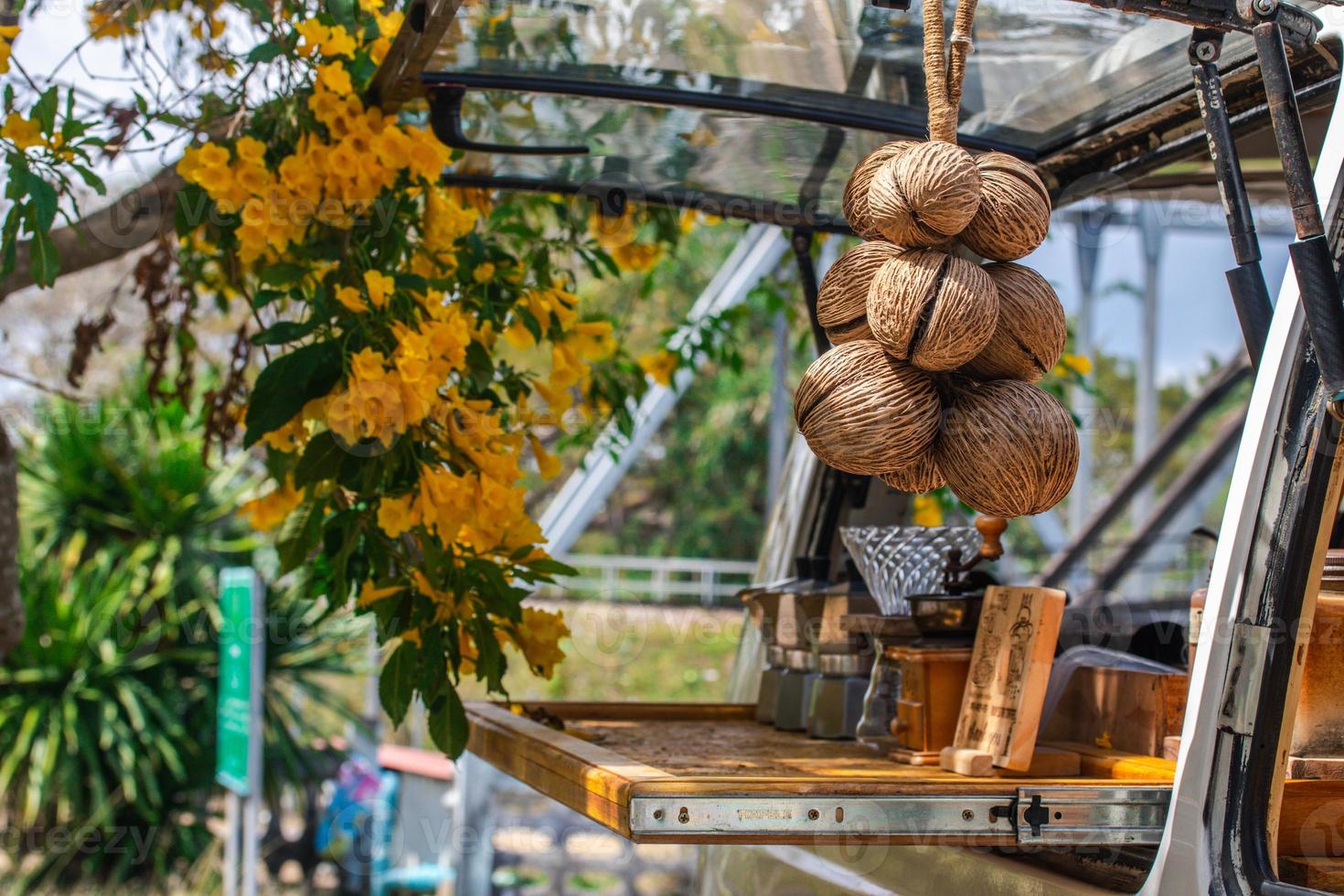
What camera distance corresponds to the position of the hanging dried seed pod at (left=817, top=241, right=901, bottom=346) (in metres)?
1.20

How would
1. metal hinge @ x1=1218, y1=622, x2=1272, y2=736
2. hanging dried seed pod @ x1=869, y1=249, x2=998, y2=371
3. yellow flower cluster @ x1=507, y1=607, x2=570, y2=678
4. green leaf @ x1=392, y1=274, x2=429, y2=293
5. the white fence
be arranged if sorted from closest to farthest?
hanging dried seed pod @ x1=869, y1=249, x2=998, y2=371 < metal hinge @ x1=1218, y1=622, x2=1272, y2=736 < green leaf @ x1=392, y1=274, x2=429, y2=293 < yellow flower cluster @ x1=507, y1=607, x2=570, y2=678 < the white fence

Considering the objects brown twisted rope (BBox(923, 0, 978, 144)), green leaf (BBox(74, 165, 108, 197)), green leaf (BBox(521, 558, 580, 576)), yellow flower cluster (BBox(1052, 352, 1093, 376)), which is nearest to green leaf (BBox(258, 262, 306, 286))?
green leaf (BBox(74, 165, 108, 197))

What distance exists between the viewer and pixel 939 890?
1.84 m

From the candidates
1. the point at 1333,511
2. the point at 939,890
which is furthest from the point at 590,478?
the point at 1333,511

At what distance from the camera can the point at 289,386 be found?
1.98 metres

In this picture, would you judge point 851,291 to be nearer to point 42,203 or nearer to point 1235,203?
point 1235,203

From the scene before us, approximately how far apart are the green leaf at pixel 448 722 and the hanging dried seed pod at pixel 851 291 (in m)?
0.98

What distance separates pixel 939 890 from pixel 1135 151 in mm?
1185

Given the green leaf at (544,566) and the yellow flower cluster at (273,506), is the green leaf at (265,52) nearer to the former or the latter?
the yellow flower cluster at (273,506)

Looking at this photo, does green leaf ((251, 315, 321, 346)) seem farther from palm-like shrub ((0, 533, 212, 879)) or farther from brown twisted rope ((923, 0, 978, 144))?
palm-like shrub ((0, 533, 212, 879))

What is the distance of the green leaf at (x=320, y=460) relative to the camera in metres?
2.02

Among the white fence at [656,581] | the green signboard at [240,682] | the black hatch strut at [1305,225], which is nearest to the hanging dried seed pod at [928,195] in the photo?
the black hatch strut at [1305,225]

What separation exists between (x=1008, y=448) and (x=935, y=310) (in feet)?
0.39

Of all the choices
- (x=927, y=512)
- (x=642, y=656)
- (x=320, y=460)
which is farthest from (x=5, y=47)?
(x=642, y=656)
